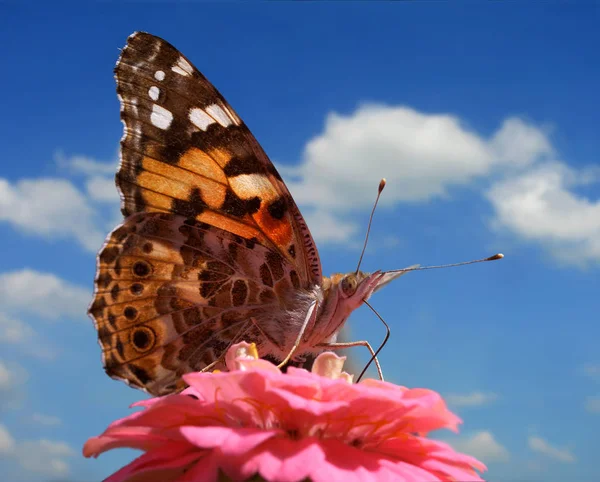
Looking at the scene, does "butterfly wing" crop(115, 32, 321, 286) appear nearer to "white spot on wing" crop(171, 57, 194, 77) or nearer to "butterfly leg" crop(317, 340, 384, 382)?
"white spot on wing" crop(171, 57, 194, 77)

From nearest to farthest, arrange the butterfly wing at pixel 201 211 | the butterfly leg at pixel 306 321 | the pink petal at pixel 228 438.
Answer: the pink petal at pixel 228 438
the butterfly leg at pixel 306 321
the butterfly wing at pixel 201 211

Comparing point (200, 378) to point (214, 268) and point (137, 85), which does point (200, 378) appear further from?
point (137, 85)

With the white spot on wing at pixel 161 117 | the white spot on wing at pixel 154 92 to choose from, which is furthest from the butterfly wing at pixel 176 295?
the white spot on wing at pixel 154 92

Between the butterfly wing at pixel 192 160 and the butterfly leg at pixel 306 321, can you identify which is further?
the butterfly wing at pixel 192 160

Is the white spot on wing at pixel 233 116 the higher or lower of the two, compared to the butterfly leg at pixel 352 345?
higher

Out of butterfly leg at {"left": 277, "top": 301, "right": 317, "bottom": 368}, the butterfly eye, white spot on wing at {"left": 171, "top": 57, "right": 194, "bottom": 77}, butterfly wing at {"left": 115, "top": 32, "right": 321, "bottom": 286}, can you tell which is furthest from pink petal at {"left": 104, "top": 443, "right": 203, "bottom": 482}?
white spot on wing at {"left": 171, "top": 57, "right": 194, "bottom": 77}

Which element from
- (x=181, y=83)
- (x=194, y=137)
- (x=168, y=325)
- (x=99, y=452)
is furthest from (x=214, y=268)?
(x=99, y=452)

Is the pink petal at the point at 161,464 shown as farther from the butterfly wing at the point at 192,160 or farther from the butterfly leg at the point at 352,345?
the butterfly wing at the point at 192,160

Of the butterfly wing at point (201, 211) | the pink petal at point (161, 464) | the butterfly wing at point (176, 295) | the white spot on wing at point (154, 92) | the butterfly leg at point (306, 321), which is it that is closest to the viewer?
the pink petal at point (161, 464)
